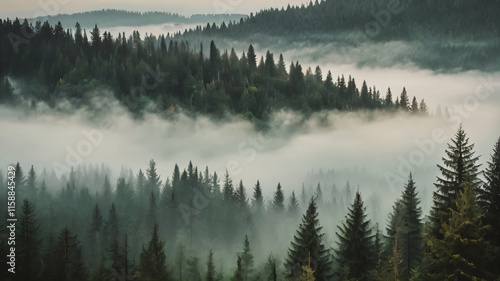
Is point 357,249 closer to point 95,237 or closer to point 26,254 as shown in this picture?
point 26,254

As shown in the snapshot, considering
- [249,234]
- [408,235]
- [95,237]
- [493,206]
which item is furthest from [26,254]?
[249,234]

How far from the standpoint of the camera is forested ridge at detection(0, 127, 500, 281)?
148 feet

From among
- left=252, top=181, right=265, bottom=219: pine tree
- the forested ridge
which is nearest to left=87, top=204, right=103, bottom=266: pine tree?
the forested ridge

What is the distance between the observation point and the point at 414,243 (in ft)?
220

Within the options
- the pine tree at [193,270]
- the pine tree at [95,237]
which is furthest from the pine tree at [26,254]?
the pine tree at [95,237]

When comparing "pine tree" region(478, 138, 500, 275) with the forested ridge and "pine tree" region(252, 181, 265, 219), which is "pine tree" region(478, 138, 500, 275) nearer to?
the forested ridge

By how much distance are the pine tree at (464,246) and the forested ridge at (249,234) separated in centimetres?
7

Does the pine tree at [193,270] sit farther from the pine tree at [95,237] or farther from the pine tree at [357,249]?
the pine tree at [357,249]

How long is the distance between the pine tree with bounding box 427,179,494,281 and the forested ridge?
2.8 inches

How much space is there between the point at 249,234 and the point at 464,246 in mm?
107659

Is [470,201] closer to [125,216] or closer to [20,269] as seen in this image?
[20,269]

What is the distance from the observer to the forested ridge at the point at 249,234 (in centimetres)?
4506

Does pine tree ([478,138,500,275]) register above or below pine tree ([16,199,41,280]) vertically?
above

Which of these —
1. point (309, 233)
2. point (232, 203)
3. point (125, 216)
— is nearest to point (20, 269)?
point (309, 233)
